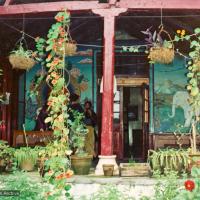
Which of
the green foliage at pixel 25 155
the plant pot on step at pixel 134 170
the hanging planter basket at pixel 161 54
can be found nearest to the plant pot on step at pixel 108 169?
the plant pot on step at pixel 134 170

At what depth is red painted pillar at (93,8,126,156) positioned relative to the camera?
7.34 m

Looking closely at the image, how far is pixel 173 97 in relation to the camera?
37.5 feet

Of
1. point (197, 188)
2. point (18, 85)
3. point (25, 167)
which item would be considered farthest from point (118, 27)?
point (197, 188)

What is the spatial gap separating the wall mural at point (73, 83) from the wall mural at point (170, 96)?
6.11ft

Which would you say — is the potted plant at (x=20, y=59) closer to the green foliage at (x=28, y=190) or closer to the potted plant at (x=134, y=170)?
the potted plant at (x=134, y=170)

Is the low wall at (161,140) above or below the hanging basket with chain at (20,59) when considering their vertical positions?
below

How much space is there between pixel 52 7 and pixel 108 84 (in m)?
1.78

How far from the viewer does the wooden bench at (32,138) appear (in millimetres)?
9984

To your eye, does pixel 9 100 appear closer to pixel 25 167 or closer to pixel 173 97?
pixel 25 167

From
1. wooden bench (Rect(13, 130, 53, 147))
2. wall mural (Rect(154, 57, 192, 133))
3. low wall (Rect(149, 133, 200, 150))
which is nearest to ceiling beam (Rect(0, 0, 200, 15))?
wooden bench (Rect(13, 130, 53, 147))

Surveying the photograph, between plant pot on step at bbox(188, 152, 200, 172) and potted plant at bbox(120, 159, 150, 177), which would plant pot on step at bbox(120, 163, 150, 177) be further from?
plant pot on step at bbox(188, 152, 200, 172)

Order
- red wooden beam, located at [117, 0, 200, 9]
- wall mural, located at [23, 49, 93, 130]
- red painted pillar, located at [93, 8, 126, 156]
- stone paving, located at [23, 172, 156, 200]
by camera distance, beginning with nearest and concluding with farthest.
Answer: stone paving, located at [23, 172, 156, 200], red painted pillar, located at [93, 8, 126, 156], red wooden beam, located at [117, 0, 200, 9], wall mural, located at [23, 49, 93, 130]

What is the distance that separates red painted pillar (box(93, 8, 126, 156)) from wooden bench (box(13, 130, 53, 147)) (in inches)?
117

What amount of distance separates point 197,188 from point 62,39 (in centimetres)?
259
